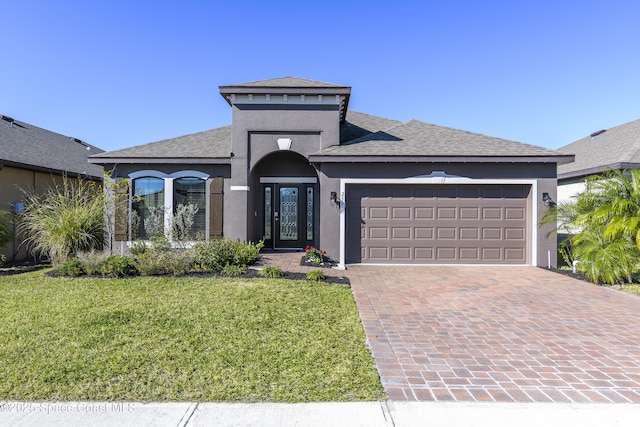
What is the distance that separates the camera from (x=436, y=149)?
995 centimetres

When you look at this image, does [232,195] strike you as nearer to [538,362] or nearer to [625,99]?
[538,362]

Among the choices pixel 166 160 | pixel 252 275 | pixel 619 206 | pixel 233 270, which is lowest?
pixel 252 275

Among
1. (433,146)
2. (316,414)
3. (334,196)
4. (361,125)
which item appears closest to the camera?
(316,414)

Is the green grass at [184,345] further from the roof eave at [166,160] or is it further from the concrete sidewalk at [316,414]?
the roof eave at [166,160]

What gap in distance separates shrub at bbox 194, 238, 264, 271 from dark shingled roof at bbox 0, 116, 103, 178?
6.77m

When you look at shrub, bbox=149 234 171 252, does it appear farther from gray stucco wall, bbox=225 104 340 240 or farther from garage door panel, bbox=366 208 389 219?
garage door panel, bbox=366 208 389 219

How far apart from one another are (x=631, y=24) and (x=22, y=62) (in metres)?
20.4

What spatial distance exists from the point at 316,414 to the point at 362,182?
25.0ft

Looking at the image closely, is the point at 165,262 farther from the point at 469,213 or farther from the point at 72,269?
the point at 469,213

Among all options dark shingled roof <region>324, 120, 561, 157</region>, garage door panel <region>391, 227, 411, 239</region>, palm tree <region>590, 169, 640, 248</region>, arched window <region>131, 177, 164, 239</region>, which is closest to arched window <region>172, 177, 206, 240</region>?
arched window <region>131, 177, 164, 239</region>

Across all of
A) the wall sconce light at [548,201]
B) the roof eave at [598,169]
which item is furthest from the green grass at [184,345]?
the roof eave at [598,169]

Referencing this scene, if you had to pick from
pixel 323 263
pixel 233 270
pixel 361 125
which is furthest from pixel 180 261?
pixel 361 125

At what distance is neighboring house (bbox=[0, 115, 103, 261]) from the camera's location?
34.8 feet

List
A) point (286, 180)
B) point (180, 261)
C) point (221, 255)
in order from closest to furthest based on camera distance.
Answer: point (180, 261)
point (221, 255)
point (286, 180)
